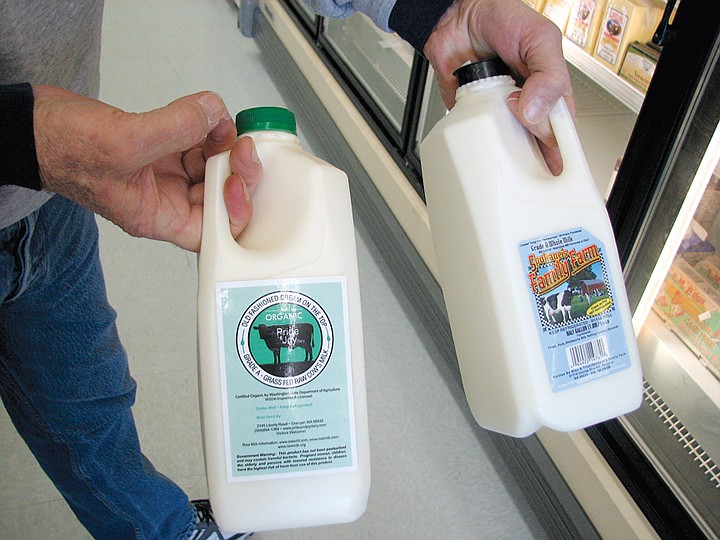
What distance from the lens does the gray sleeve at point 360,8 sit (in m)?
0.96

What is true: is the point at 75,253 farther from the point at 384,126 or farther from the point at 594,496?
the point at 384,126

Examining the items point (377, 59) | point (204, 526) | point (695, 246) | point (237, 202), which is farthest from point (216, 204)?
point (377, 59)

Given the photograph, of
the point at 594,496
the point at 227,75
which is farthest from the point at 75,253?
the point at 227,75

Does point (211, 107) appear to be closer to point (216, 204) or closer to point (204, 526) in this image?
point (216, 204)

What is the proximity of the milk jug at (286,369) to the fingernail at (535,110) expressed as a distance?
0.24 metres

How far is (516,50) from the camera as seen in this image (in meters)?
0.85

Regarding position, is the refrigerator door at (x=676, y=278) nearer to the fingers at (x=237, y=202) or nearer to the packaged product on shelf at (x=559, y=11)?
the packaged product on shelf at (x=559, y=11)

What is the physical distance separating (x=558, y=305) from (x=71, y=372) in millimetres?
722

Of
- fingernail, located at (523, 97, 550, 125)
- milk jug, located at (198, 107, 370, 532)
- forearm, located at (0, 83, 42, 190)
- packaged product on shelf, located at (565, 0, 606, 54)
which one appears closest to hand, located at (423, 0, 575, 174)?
fingernail, located at (523, 97, 550, 125)

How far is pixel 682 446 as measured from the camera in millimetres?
1262

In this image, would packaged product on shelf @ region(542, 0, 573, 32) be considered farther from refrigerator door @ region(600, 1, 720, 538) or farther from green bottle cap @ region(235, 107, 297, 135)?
Answer: green bottle cap @ region(235, 107, 297, 135)

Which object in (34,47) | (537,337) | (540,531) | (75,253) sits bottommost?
(540,531)

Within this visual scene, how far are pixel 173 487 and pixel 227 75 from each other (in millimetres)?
2206

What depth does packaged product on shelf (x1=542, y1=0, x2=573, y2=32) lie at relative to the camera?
5.34ft
